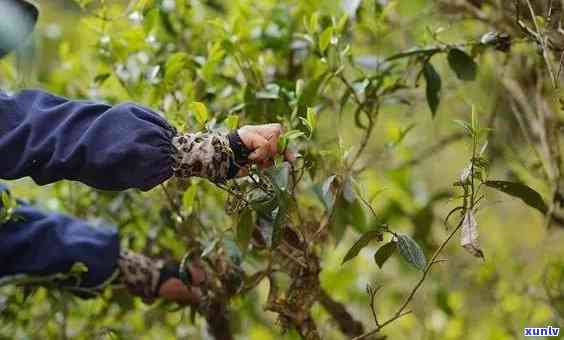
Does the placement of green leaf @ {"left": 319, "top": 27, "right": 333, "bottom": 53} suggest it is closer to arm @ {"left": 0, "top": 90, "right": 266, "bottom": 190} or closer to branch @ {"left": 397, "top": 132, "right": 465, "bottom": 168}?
arm @ {"left": 0, "top": 90, "right": 266, "bottom": 190}

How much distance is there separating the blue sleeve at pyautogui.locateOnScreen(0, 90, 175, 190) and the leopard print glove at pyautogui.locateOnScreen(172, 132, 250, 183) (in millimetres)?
13

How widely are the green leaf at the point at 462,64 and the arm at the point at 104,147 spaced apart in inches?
15.8

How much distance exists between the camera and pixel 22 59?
1.32 meters

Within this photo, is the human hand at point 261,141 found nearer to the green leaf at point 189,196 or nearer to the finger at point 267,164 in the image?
the finger at point 267,164

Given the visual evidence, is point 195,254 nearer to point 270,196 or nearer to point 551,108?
point 270,196

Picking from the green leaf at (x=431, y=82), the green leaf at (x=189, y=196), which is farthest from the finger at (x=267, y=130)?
the green leaf at (x=431, y=82)

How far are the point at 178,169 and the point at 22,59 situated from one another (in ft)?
1.85

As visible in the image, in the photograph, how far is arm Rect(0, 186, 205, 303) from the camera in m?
1.22

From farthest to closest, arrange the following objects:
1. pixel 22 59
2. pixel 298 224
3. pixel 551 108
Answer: pixel 551 108 < pixel 22 59 < pixel 298 224

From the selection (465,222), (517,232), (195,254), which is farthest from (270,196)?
(517,232)

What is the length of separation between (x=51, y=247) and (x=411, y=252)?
0.57 m

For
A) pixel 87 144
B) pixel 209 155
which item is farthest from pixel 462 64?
pixel 87 144

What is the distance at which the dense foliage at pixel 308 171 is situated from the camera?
1018 mm

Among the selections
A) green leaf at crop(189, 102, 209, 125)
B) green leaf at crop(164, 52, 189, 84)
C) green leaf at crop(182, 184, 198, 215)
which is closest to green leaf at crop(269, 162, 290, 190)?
green leaf at crop(189, 102, 209, 125)
